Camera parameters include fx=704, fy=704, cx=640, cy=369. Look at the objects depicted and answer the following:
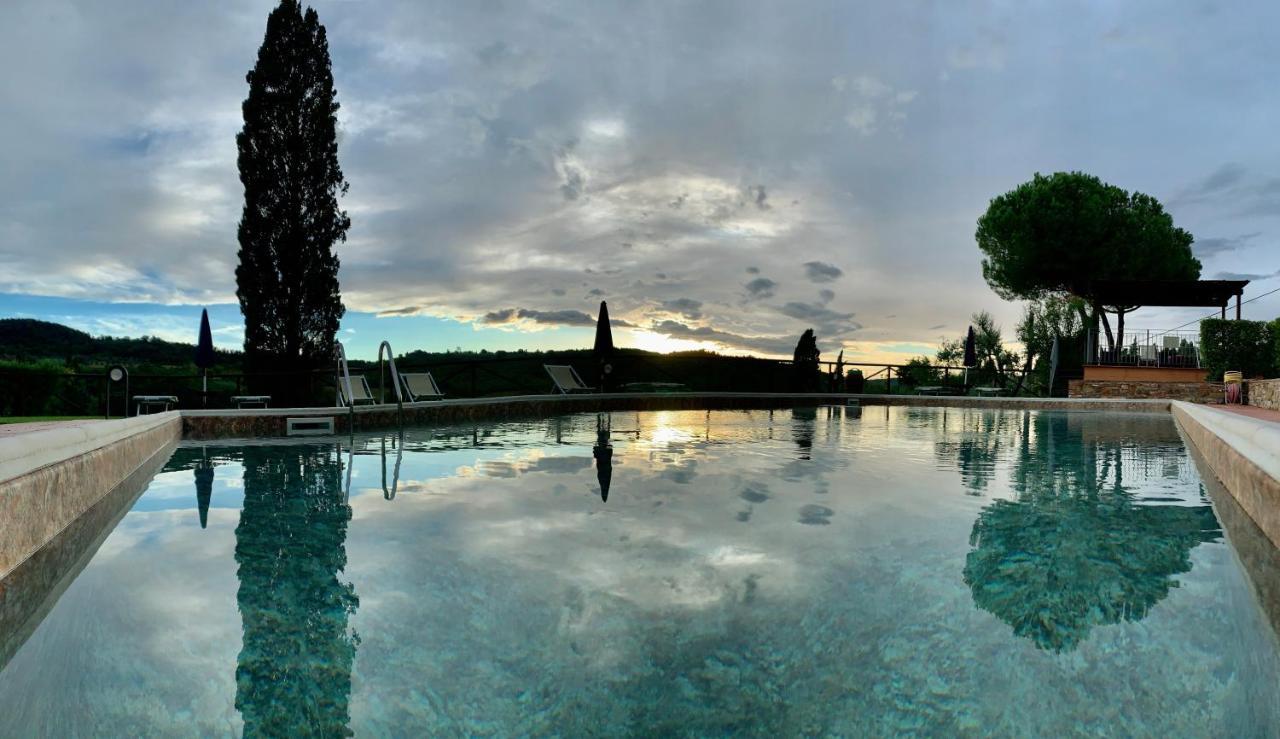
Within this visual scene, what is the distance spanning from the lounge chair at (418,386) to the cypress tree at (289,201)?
5018 mm

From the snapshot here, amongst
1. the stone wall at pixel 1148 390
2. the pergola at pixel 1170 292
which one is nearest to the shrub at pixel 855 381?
the stone wall at pixel 1148 390

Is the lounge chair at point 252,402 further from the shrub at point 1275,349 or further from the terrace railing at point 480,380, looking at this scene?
the shrub at point 1275,349

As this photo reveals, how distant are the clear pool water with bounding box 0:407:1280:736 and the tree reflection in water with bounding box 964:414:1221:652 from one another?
22 millimetres

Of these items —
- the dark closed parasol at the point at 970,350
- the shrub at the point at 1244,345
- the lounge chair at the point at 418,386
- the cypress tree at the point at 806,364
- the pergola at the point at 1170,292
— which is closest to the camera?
the lounge chair at the point at 418,386

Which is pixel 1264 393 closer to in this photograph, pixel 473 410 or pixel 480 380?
pixel 473 410

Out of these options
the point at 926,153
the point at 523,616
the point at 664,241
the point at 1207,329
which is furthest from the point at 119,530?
the point at 1207,329

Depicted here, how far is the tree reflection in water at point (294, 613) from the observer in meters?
1.96

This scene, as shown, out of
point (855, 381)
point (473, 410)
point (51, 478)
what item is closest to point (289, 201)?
point (473, 410)

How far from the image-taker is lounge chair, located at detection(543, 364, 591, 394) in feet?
48.3

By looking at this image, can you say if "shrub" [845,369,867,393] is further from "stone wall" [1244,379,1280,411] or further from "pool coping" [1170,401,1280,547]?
"pool coping" [1170,401,1280,547]

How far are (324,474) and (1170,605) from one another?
5.81m

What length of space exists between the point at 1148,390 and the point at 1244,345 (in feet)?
7.36

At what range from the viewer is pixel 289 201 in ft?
54.1

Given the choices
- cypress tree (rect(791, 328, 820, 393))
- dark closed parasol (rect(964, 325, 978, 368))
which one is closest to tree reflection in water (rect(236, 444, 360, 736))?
cypress tree (rect(791, 328, 820, 393))
